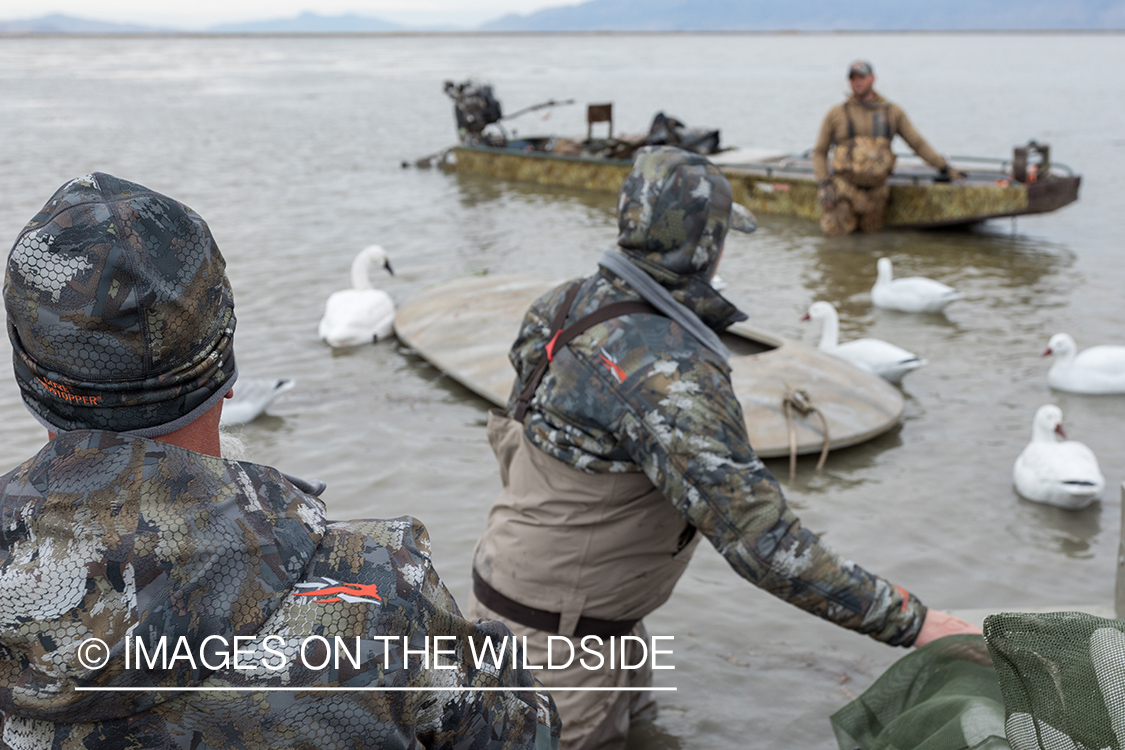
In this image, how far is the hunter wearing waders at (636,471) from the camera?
252 centimetres

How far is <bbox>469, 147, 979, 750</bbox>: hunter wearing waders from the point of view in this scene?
252cm

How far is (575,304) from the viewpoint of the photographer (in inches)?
111

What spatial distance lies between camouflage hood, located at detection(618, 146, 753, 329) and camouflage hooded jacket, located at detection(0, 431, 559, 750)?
1515mm

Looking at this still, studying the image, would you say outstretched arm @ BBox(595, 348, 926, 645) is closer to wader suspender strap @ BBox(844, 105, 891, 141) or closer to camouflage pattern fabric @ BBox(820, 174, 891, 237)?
wader suspender strap @ BBox(844, 105, 891, 141)

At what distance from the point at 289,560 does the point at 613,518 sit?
1.53 meters

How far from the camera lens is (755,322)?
955 cm

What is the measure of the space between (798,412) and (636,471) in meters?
3.76

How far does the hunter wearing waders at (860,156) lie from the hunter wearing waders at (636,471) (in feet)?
32.3

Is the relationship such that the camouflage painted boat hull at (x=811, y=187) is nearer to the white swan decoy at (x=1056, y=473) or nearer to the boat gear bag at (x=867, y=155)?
the boat gear bag at (x=867, y=155)

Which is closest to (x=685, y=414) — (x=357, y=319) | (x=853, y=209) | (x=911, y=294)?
(x=357, y=319)

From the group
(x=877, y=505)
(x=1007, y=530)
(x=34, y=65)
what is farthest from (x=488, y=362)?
(x=34, y=65)

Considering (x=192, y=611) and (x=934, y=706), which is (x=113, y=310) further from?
(x=934, y=706)

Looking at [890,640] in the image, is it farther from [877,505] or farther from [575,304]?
[877,505]

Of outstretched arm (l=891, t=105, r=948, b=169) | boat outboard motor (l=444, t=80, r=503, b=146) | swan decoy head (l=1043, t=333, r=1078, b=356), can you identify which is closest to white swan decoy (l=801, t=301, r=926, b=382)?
swan decoy head (l=1043, t=333, r=1078, b=356)
